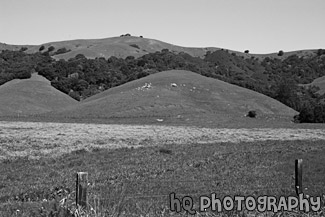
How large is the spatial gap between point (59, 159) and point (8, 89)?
113 metres

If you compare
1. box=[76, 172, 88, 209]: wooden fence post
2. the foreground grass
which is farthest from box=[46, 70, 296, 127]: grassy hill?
box=[76, 172, 88, 209]: wooden fence post

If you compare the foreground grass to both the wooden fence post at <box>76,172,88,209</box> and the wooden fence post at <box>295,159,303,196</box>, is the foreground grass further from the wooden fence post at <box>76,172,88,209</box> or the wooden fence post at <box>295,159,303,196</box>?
the wooden fence post at <box>295,159,303,196</box>

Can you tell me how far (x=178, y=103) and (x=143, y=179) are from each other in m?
84.4

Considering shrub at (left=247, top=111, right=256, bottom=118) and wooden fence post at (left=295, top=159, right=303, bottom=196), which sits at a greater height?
wooden fence post at (left=295, top=159, right=303, bottom=196)

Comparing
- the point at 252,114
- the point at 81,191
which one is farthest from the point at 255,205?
the point at 252,114

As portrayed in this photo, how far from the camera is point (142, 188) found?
15250 mm

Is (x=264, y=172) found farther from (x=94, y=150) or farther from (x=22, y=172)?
(x=94, y=150)

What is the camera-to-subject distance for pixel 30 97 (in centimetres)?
12588

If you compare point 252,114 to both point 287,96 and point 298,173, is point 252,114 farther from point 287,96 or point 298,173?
point 298,173

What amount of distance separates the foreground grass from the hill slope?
91.2 meters

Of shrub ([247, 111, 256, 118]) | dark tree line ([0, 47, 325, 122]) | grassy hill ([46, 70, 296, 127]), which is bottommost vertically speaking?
shrub ([247, 111, 256, 118])

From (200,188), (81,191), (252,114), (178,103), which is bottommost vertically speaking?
(252,114)

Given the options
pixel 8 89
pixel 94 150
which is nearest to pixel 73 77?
pixel 8 89

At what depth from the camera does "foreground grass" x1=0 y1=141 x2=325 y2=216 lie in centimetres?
1030
